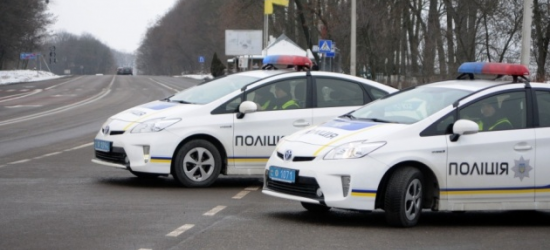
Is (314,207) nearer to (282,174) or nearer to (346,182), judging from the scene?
(282,174)

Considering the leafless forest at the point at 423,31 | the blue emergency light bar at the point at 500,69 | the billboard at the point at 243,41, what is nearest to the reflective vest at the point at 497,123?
the blue emergency light bar at the point at 500,69

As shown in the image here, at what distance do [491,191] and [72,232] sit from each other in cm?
400

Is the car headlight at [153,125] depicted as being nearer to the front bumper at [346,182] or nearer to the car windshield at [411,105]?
the car windshield at [411,105]

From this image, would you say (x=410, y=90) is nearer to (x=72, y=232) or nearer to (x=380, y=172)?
(x=380, y=172)

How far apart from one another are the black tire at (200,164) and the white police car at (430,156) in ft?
7.82

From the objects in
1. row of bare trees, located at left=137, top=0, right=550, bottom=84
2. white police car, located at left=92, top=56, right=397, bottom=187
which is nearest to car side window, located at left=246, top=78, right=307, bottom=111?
white police car, located at left=92, top=56, right=397, bottom=187

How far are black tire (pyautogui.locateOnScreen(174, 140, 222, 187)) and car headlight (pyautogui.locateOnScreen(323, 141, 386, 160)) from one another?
10.8 ft

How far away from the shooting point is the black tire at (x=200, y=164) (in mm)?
12195

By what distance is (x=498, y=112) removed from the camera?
32.3ft

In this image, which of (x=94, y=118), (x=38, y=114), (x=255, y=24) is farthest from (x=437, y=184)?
(x=255, y=24)

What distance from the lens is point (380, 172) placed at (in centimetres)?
907

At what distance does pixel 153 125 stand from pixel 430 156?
413 centimetres

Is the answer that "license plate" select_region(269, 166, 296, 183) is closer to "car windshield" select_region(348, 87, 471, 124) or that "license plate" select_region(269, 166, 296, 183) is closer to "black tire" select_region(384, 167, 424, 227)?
"black tire" select_region(384, 167, 424, 227)

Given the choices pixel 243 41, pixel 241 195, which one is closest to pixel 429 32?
pixel 243 41
